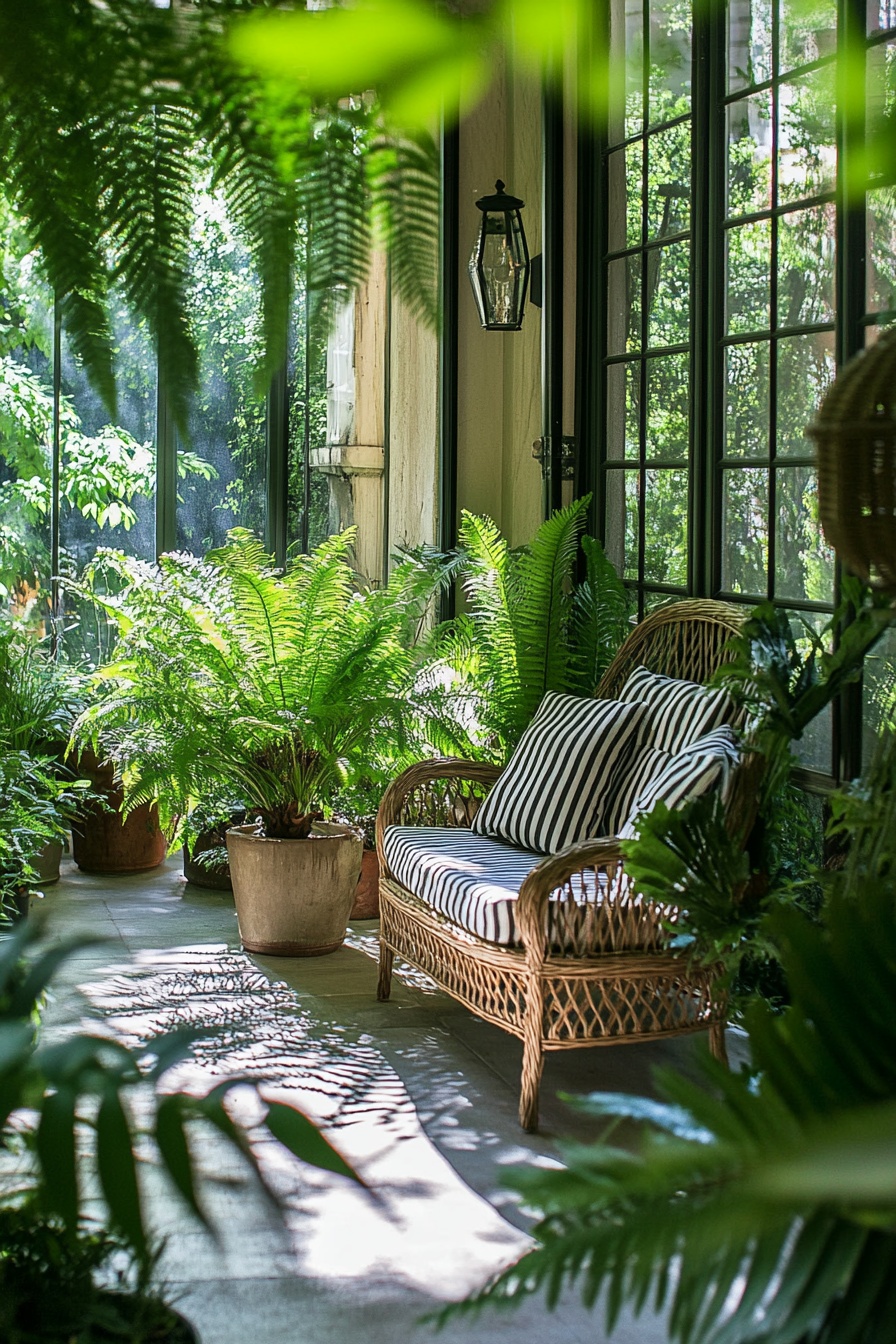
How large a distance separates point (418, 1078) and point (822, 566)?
156cm

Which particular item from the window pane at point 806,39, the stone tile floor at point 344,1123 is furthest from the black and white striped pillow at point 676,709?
the window pane at point 806,39

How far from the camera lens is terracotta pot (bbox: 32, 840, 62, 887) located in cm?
479

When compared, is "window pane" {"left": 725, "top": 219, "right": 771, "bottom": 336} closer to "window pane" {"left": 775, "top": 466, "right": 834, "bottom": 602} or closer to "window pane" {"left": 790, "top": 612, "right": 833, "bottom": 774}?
"window pane" {"left": 775, "top": 466, "right": 834, "bottom": 602}

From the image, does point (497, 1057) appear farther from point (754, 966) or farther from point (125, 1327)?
point (125, 1327)

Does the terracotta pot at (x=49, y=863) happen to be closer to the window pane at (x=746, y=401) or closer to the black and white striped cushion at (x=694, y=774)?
the black and white striped cushion at (x=694, y=774)

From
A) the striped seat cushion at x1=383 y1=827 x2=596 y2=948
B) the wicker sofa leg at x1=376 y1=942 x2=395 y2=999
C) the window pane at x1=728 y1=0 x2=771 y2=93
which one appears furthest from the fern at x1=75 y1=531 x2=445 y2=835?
the window pane at x1=728 y1=0 x2=771 y2=93

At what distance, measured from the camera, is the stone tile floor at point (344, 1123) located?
2.11 meters

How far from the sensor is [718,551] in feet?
12.9

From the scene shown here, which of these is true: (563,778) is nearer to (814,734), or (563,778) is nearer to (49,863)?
(814,734)

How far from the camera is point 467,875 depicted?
10.3 feet

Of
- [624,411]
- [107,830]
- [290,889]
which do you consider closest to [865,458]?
[290,889]

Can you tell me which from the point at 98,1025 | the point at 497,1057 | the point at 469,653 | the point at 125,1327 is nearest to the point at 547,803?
the point at 497,1057

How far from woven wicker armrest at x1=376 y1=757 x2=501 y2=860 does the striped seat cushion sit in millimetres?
72

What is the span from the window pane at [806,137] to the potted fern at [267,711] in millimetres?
1605
